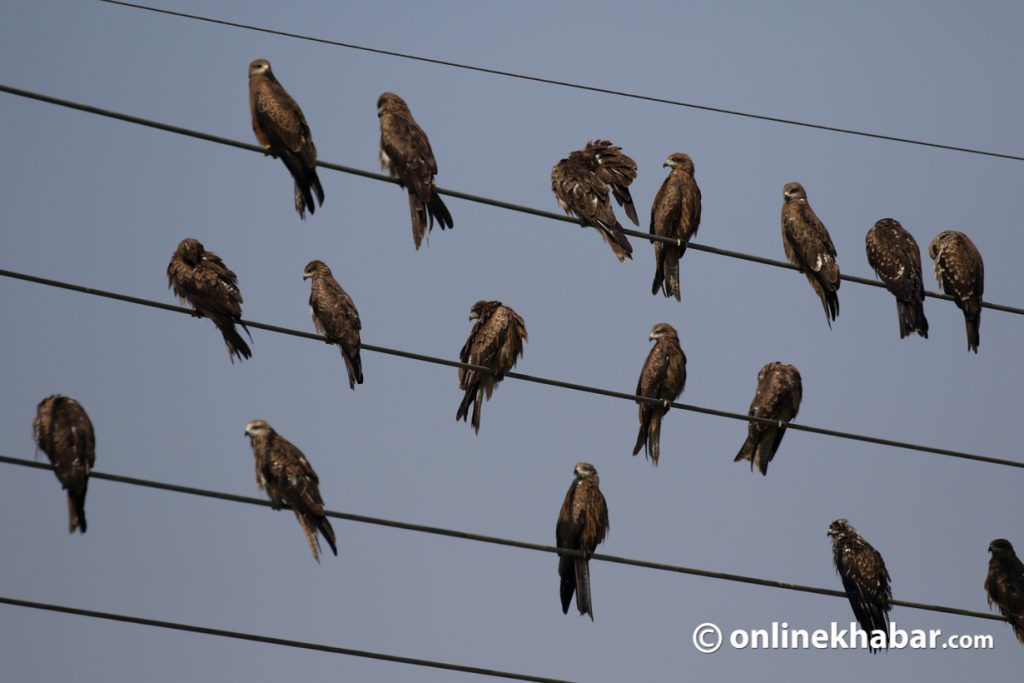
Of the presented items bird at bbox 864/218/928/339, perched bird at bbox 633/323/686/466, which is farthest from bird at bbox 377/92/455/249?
bird at bbox 864/218/928/339

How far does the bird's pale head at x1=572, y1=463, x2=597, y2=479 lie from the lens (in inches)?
503

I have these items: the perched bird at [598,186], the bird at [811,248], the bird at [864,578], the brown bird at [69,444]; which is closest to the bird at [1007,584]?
the bird at [864,578]

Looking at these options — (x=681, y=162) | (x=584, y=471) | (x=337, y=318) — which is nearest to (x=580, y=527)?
(x=584, y=471)

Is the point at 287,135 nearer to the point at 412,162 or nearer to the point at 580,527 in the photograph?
the point at 412,162

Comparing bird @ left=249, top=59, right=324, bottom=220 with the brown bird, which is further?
bird @ left=249, top=59, right=324, bottom=220

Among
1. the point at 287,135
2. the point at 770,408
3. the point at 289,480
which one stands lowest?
the point at 289,480

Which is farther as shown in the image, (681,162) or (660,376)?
(681,162)

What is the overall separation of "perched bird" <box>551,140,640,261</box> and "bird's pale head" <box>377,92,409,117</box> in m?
1.51

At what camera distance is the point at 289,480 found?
424 inches

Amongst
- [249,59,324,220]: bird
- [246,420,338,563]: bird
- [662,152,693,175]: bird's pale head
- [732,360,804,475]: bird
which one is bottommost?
[246,420,338,563]: bird

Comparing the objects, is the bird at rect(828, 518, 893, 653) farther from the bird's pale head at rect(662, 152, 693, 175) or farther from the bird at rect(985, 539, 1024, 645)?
the bird's pale head at rect(662, 152, 693, 175)

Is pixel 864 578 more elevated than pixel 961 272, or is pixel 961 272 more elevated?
pixel 961 272

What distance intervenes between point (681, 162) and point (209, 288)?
429cm

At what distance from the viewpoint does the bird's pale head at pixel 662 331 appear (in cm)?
1317
